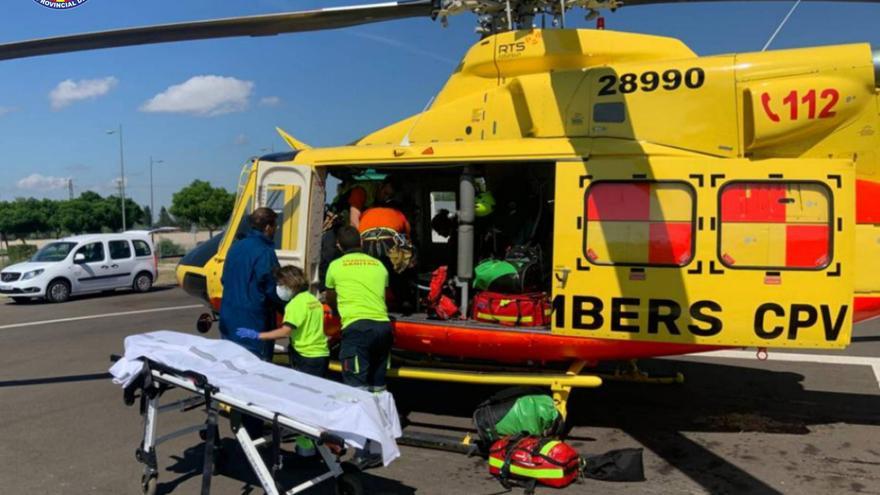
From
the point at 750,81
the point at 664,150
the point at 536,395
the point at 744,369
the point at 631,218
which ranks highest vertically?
the point at 750,81

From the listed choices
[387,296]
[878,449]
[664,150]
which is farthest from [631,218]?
[878,449]

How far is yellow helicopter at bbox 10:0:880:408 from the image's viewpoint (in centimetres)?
509

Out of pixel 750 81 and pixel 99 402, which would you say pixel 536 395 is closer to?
pixel 750 81

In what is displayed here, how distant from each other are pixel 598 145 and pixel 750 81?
4.27 feet

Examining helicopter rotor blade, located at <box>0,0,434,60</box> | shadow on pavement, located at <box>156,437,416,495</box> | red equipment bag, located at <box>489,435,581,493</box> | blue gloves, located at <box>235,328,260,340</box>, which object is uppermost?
helicopter rotor blade, located at <box>0,0,434,60</box>

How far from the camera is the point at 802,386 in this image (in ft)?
25.9

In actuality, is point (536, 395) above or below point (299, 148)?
below

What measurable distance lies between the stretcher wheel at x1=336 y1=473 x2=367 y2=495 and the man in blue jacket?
1.49 meters

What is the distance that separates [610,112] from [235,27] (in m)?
3.36

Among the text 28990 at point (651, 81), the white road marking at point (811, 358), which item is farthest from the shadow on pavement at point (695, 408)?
the text 28990 at point (651, 81)

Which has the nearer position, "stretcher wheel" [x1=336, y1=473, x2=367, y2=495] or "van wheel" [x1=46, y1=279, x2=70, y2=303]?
"stretcher wheel" [x1=336, y1=473, x2=367, y2=495]

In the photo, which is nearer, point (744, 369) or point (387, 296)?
point (387, 296)

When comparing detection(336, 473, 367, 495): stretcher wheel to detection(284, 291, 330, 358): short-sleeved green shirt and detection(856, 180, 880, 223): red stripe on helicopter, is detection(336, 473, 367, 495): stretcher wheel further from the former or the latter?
detection(856, 180, 880, 223): red stripe on helicopter

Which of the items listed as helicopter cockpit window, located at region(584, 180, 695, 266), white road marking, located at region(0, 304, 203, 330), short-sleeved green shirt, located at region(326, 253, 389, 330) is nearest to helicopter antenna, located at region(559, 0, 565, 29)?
helicopter cockpit window, located at region(584, 180, 695, 266)
